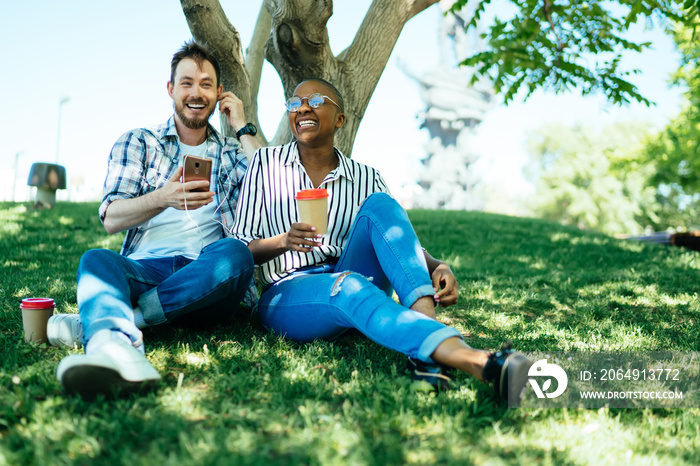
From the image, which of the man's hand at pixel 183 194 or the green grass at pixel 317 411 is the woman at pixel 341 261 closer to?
the green grass at pixel 317 411

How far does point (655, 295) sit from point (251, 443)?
4.77 m

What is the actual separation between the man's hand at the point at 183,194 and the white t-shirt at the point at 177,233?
37 cm

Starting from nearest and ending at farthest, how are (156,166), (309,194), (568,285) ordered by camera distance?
(309,194)
(156,166)
(568,285)

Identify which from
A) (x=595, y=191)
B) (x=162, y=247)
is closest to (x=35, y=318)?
(x=162, y=247)

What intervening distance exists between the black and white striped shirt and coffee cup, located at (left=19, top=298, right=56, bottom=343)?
3.78 feet

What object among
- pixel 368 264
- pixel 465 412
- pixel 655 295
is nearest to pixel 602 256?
pixel 655 295

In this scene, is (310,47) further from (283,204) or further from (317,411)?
(317,411)

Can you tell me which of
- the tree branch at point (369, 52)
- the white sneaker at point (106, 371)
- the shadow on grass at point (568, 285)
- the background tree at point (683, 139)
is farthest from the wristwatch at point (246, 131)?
the background tree at point (683, 139)

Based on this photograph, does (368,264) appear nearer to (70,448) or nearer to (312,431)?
(312,431)

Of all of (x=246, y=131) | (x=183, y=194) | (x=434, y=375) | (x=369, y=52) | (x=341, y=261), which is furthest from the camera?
(x=369, y=52)

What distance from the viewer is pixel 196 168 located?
2.99 m

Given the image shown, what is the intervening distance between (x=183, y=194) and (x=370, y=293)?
3.85 feet

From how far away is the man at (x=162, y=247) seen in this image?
2.31 metres

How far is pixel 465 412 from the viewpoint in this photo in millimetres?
2264
